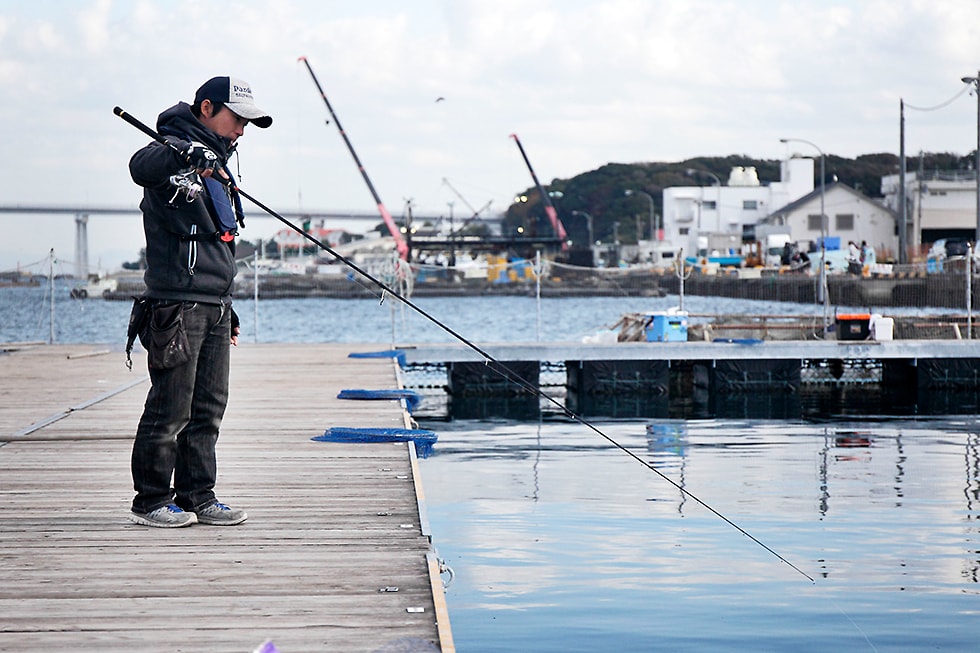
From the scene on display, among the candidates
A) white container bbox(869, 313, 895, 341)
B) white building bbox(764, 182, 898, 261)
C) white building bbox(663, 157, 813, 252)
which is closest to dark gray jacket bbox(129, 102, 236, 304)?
white container bbox(869, 313, 895, 341)

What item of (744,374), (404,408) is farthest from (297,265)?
(404,408)

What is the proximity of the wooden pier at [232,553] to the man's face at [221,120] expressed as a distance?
1.63 meters

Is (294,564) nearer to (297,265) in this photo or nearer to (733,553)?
(733,553)

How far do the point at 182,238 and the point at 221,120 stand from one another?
0.51 meters

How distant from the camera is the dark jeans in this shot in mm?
5086

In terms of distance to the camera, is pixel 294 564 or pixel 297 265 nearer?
pixel 294 564

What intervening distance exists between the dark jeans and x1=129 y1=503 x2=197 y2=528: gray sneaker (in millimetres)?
25

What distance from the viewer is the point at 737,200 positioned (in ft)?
336

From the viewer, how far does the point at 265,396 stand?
38.9ft

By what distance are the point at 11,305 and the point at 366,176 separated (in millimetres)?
30623

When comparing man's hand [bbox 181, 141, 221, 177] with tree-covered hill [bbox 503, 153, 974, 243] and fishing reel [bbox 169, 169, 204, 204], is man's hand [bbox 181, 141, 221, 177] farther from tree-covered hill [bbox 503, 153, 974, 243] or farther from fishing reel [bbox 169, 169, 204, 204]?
tree-covered hill [bbox 503, 153, 974, 243]

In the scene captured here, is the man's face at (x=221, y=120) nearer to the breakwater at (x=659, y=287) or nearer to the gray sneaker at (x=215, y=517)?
the gray sneaker at (x=215, y=517)

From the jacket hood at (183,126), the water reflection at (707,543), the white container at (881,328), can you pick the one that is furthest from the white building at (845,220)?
the jacket hood at (183,126)

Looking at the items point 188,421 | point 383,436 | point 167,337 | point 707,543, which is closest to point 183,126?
point 167,337
